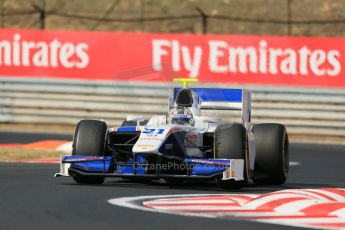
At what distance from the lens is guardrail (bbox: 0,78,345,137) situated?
2417 cm

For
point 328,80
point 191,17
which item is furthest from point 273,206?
point 191,17

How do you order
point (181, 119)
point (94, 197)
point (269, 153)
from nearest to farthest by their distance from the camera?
point (94, 197) < point (181, 119) < point (269, 153)

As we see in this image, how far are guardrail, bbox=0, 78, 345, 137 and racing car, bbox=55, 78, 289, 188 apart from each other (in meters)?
9.02

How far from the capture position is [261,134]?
590 inches

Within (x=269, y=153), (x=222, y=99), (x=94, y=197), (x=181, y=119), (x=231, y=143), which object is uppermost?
(x=222, y=99)

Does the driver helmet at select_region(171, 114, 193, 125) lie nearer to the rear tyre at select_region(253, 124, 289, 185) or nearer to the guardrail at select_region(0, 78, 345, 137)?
the rear tyre at select_region(253, 124, 289, 185)

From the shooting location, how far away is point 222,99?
1577 cm

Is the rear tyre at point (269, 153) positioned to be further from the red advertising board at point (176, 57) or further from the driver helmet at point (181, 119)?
the red advertising board at point (176, 57)

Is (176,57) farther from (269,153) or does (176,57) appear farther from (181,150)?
(181,150)

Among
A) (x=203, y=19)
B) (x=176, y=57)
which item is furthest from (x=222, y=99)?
(x=203, y=19)

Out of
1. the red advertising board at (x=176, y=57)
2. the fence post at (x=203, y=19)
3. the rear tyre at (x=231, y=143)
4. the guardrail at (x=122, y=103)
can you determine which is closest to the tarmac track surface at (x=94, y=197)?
the rear tyre at (x=231, y=143)

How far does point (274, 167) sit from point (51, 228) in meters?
6.00

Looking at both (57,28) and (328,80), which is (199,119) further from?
(57,28)

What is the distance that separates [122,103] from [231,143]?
1188 cm
